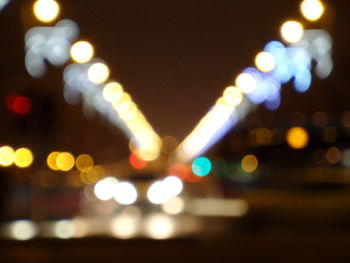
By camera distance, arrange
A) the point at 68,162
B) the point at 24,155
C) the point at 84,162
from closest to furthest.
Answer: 1. the point at 24,155
2. the point at 68,162
3. the point at 84,162

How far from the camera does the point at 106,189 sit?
108ft

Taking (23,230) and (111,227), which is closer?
(23,230)

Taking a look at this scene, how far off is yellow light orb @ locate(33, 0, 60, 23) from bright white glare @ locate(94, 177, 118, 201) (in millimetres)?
6425

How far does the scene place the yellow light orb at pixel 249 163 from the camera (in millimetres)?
23578

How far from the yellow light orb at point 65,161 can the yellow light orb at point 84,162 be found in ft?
3.26

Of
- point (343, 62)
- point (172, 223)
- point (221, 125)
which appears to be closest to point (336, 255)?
point (172, 223)

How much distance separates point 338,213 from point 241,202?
233cm

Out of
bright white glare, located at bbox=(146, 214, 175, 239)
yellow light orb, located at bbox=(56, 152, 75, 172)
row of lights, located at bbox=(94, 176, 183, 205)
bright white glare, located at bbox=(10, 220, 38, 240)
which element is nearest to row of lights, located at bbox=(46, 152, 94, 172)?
yellow light orb, located at bbox=(56, 152, 75, 172)

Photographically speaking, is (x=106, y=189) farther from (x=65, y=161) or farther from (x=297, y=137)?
(x=65, y=161)

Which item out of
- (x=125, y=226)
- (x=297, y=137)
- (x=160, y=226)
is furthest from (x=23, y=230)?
(x=297, y=137)

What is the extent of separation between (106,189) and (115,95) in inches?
2291

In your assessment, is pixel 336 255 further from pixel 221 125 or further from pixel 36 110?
pixel 221 125

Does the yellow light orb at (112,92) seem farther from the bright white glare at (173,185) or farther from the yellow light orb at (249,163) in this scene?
the yellow light orb at (249,163)

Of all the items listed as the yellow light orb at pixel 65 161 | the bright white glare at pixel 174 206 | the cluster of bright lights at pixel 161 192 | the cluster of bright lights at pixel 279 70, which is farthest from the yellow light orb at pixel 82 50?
the yellow light orb at pixel 65 161
